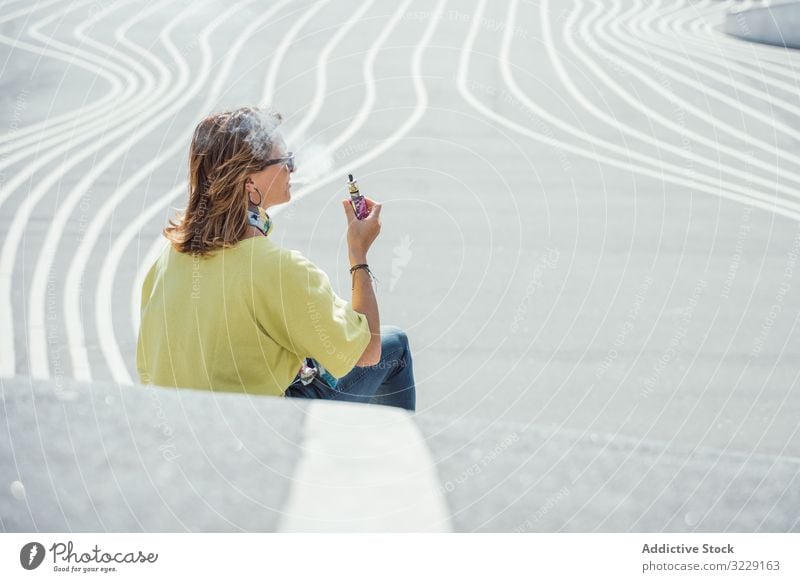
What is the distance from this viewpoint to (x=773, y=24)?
6266mm

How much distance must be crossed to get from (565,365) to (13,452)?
1.70 metres

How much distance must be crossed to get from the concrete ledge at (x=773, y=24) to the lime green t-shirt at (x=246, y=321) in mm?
5264

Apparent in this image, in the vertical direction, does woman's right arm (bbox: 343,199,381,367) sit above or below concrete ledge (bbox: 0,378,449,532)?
above

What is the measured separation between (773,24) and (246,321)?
563 cm

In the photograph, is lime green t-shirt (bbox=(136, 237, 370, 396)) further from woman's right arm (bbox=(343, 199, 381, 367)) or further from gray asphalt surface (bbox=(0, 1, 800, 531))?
gray asphalt surface (bbox=(0, 1, 800, 531))

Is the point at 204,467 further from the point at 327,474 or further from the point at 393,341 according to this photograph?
the point at 393,341

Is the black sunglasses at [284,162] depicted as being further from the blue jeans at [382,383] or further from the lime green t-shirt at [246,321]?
the blue jeans at [382,383]

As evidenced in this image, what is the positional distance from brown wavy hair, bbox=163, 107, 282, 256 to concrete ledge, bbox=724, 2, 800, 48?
17.1 feet
